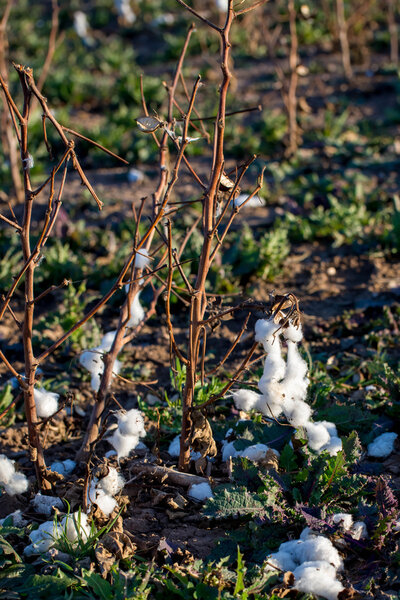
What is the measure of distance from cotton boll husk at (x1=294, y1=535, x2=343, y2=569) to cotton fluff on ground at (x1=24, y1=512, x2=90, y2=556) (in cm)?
70

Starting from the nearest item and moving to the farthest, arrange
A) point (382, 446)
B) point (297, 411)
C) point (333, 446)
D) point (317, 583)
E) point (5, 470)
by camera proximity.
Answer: point (317, 583) → point (297, 411) → point (5, 470) → point (333, 446) → point (382, 446)

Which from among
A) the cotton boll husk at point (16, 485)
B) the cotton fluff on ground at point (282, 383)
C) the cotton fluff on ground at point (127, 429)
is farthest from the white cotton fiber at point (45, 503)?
the cotton fluff on ground at point (282, 383)

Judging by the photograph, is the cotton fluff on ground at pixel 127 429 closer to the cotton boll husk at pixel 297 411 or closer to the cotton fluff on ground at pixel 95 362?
the cotton fluff on ground at pixel 95 362

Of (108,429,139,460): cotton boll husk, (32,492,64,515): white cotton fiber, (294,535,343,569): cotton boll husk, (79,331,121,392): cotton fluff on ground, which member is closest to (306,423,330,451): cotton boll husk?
(294,535,343,569): cotton boll husk

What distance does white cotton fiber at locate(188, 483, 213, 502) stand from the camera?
2387 millimetres

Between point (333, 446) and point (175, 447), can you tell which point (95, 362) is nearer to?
point (175, 447)

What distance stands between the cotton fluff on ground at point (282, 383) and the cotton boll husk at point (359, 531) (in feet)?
1.10

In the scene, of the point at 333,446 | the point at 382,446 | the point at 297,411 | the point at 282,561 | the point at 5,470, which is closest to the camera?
the point at 282,561

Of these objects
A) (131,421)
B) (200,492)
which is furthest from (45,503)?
(200,492)

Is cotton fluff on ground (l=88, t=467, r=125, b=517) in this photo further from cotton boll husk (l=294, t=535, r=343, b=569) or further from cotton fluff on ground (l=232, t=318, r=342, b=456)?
cotton boll husk (l=294, t=535, r=343, b=569)

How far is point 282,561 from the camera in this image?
81.7 inches

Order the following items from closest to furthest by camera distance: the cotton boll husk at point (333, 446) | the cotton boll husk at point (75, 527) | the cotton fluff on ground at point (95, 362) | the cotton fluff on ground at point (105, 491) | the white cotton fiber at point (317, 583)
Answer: the white cotton fiber at point (317, 583) → the cotton boll husk at point (75, 527) → the cotton fluff on ground at point (105, 491) → the cotton boll husk at point (333, 446) → the cotton fluff on ground at point (95, 362)

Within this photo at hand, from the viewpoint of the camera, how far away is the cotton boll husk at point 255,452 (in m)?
2.46

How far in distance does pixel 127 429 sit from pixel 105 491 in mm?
230
